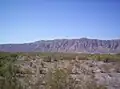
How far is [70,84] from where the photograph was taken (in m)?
11.4

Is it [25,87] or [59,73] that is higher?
[59,73]

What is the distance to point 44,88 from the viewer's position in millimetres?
11578

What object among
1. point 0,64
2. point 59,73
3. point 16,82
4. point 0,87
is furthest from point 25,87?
point 0,64

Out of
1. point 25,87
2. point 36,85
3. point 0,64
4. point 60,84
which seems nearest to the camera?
point 60,84

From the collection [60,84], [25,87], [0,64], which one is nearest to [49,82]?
[60,84]

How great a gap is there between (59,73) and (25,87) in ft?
6.51

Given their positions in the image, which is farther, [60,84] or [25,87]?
[25,87]

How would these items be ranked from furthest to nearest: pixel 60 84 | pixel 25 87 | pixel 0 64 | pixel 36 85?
pixel 0 64
pixel 36 85
pixel 25 87
pixel 60 84

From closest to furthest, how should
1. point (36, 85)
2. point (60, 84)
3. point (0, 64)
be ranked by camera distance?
1. point (60, 84)
2. point (36, 85)
3. point (0, 64)

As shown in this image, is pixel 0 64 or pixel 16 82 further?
pixel 0 64

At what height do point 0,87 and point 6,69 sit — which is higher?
point 6,69

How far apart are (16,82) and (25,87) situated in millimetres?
538

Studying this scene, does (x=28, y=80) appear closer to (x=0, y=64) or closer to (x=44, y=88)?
(x=44, y=88)

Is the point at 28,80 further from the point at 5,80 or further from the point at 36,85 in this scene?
the point at 5,80
